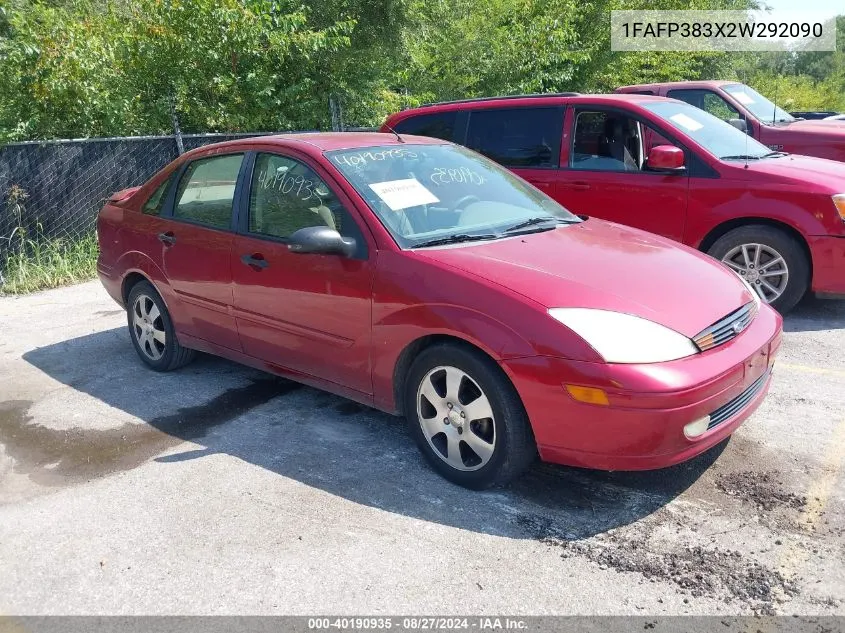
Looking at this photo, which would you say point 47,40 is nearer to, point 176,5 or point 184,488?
point 176,5

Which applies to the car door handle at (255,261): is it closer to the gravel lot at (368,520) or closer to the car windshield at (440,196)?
the car windshield at (440,196)

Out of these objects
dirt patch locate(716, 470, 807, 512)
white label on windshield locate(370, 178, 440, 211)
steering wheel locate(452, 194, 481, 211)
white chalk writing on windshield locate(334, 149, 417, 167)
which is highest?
white chalk writing on windshield locate(334, 149, 417, 167)

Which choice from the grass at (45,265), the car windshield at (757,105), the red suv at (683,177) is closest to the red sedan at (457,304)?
the red suv at (683,177)

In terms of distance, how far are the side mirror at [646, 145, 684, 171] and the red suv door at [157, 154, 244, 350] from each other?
3.47m

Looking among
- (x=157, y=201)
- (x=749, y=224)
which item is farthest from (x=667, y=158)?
(x=157, y=201)

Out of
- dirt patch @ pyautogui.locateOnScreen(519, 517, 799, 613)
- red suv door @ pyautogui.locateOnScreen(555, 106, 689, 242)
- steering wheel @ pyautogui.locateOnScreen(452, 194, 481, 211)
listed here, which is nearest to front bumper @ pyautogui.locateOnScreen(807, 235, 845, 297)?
red suv door @ pyautogui.locateOnScreen(555, 106, 689, 242)

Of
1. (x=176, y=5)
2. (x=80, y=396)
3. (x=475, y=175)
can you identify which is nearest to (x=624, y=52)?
(x=176, y=5)

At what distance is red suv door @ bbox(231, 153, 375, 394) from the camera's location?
3.97m

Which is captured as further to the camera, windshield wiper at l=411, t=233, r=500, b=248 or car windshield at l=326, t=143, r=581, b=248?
car windshield at l=326, t=143, r=581, b=248

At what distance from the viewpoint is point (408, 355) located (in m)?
3.78

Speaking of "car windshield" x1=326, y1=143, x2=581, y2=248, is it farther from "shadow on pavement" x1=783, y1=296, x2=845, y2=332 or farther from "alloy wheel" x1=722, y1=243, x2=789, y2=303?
"shadow on pavement" x1=783, y1=296, x2=845, y2=332

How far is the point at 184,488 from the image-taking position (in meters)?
3.82

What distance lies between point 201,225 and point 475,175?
1785 millimetres

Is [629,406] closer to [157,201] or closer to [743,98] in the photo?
[157,201]
